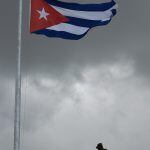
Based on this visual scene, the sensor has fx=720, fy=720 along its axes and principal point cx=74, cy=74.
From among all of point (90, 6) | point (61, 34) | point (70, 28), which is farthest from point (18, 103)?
point (90, 6)

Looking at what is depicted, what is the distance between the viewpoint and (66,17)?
1778 inches

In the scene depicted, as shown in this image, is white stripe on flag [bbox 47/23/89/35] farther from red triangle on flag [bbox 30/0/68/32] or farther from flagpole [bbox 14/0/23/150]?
flagpole [bbox 14/0/23/150]

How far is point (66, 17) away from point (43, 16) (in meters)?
2.01

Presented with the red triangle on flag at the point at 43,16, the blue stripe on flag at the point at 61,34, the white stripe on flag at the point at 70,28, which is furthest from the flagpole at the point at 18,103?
the white stripe on flag at the point at 70,28

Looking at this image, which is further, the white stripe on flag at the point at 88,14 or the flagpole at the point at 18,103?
the white stripe on flag at the point at 88,14

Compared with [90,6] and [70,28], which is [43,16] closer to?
[70,28]

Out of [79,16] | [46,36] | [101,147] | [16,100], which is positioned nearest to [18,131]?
[16,100]

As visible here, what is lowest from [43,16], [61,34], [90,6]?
[61,34]

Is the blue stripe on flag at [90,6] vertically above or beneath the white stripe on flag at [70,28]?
Answer: above

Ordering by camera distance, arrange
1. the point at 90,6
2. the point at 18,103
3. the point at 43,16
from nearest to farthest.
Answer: the point at 18,103
the point at 43,16
the point at 90,6

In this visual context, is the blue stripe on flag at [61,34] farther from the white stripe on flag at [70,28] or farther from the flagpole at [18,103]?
the flagpole at [18,103]

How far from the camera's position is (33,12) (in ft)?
142

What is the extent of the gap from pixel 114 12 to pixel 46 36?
5.20 metres

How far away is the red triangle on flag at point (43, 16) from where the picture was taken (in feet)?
141
